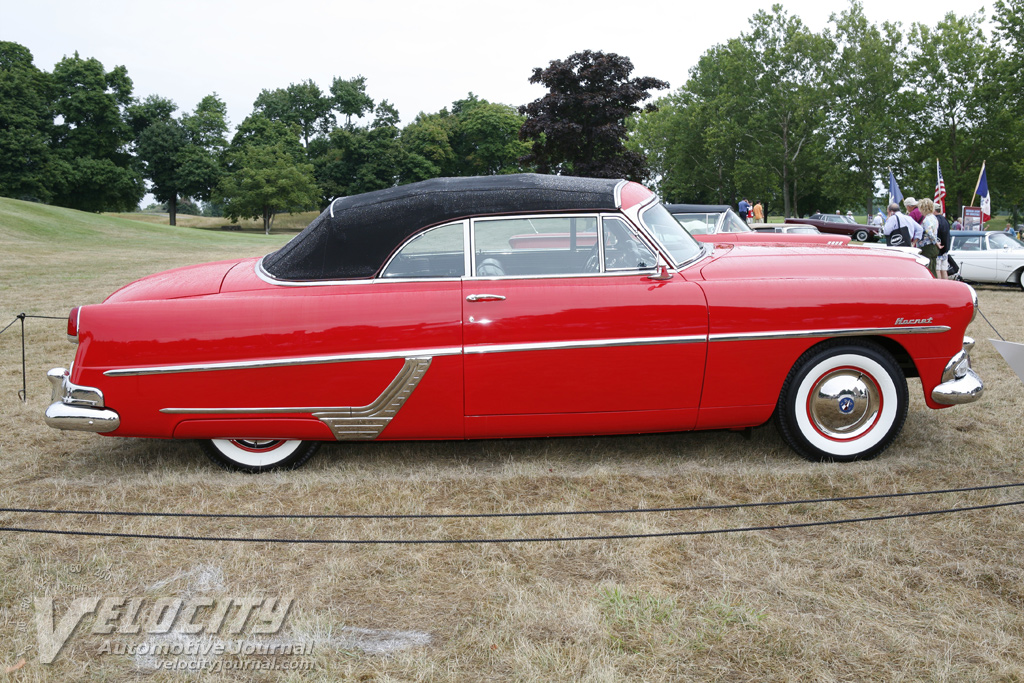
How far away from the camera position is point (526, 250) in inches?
160

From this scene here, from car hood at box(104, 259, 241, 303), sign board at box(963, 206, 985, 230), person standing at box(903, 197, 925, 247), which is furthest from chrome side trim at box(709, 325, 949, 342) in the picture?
sign board at box(963, 206, 985, 230)

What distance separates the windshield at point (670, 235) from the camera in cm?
420

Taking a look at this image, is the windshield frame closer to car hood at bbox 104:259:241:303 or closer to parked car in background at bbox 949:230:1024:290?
car hood at bbox 104:259:241:303

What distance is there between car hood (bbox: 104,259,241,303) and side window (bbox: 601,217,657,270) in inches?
83.8

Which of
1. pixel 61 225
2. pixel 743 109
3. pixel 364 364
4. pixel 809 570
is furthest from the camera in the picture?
pixel 743 109

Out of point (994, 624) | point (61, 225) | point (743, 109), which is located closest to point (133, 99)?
point (61, 225)

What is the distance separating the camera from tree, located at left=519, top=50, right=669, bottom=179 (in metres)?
26.4

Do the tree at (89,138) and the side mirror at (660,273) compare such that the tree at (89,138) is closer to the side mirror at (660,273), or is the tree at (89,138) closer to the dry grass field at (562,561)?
the dry grass field at (562,561)

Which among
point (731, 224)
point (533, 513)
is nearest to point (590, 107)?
point (731, 224)

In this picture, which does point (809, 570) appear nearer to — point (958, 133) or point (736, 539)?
point (736, 539)

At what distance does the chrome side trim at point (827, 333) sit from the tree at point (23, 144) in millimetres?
55936

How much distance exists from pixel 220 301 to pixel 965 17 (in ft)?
135

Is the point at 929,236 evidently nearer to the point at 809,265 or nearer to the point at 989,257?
the point at 989,257

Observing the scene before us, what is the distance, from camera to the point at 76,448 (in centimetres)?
477
